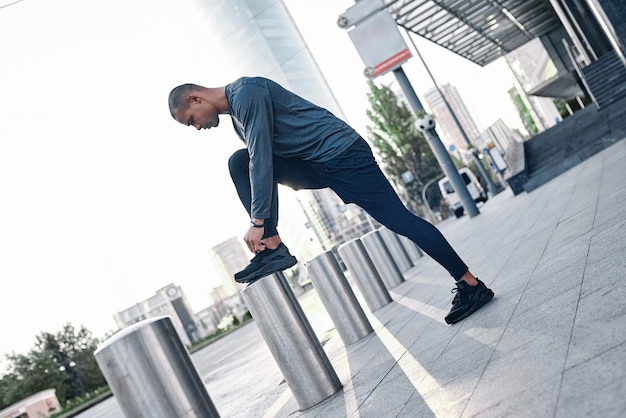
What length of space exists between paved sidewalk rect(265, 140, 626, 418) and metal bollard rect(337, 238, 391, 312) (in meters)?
1.29

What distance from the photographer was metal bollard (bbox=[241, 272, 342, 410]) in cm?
333

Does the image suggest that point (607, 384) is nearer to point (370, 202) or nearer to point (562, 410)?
point (562, 410)

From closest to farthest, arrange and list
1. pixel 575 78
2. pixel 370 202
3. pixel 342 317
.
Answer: pixel 370 202, pixel 342 317, pixel 575 78

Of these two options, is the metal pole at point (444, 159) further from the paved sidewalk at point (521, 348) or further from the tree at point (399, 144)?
the tree at point (399, 144)

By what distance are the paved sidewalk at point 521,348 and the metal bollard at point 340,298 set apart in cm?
16

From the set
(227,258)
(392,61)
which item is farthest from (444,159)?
(227,258)

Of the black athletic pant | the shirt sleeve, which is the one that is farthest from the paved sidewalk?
the shirt sleeve

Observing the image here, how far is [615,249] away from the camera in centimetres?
312

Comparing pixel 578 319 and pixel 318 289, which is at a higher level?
pixel 318 289

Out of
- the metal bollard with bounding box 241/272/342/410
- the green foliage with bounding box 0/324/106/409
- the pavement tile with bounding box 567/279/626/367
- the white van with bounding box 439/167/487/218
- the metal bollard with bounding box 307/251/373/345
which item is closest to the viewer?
the pavement tile with bounding box 567/279/626/367

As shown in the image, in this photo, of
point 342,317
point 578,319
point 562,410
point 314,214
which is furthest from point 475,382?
point 314,214

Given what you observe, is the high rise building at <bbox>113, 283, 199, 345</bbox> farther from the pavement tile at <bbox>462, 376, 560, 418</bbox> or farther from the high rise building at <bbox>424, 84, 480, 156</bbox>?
the pavement tile at <bbox>462, 376, 560, 418</bbox>

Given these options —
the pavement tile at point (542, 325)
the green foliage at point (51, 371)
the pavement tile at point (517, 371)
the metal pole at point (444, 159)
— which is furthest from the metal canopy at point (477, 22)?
the green foliage at point (51, 371)

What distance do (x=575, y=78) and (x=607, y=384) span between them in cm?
3644
